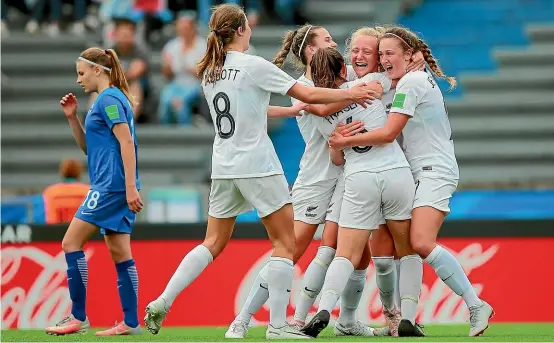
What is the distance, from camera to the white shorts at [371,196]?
8.62 metres

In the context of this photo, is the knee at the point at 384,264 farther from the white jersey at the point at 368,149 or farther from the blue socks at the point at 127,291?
the blue socks at the point at 127,291

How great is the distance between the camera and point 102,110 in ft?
30.3

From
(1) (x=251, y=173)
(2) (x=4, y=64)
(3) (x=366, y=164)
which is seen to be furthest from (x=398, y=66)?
(2) (x=4, y=64)

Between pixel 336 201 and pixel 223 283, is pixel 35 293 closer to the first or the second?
pixel 223 283

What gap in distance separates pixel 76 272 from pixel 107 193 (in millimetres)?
606

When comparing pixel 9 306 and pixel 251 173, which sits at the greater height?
pixel 251 173

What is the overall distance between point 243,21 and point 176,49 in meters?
7.81

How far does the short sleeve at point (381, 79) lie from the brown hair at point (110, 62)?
1800 mm

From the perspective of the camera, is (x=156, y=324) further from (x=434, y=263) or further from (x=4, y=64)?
(x=4, y=64)

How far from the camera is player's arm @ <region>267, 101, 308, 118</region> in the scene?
29.7 ft

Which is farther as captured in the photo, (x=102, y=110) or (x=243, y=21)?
(x=102, y=110)

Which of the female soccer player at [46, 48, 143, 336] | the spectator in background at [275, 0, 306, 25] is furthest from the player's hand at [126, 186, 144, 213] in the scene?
the spectator in background at [275, 0, 306, 25]

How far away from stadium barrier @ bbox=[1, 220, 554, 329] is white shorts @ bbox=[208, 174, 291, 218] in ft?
10.0

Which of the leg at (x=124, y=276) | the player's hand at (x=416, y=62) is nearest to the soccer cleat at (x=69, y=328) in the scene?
the leg at (x=124, y=276)
